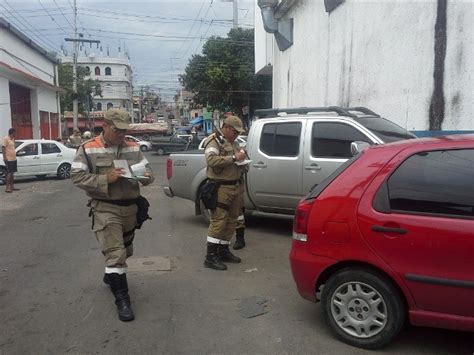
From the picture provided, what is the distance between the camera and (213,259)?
5.88 metres

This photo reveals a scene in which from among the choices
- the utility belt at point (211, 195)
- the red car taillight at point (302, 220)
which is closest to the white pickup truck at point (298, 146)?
the utility belt at point (211, 195)

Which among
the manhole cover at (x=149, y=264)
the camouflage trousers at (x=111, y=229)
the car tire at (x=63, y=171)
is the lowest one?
the car tire at (x=63, y=171)

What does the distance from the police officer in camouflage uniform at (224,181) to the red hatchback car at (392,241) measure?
1915 mm

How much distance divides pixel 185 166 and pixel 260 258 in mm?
2800

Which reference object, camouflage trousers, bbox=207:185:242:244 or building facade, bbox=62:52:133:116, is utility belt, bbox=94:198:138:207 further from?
building facade, bbox=62:52:133:116

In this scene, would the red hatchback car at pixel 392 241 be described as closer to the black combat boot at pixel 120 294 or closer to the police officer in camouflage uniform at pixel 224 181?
the black combat boot at pixel 120 294

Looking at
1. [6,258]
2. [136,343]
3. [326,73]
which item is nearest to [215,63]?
[326,73]

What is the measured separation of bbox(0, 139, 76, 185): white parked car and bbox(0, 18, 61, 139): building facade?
357 inches

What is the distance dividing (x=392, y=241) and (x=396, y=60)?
7.66 metres

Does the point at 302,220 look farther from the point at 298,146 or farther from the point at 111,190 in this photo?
the point at 298,146

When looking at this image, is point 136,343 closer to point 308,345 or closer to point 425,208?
point 308,345

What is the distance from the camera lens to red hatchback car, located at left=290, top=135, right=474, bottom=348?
130 inches

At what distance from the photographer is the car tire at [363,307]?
356 centimetres

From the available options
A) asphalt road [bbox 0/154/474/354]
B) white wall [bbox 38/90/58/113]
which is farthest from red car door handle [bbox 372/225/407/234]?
white wall [bbox 38/90/58/113]
